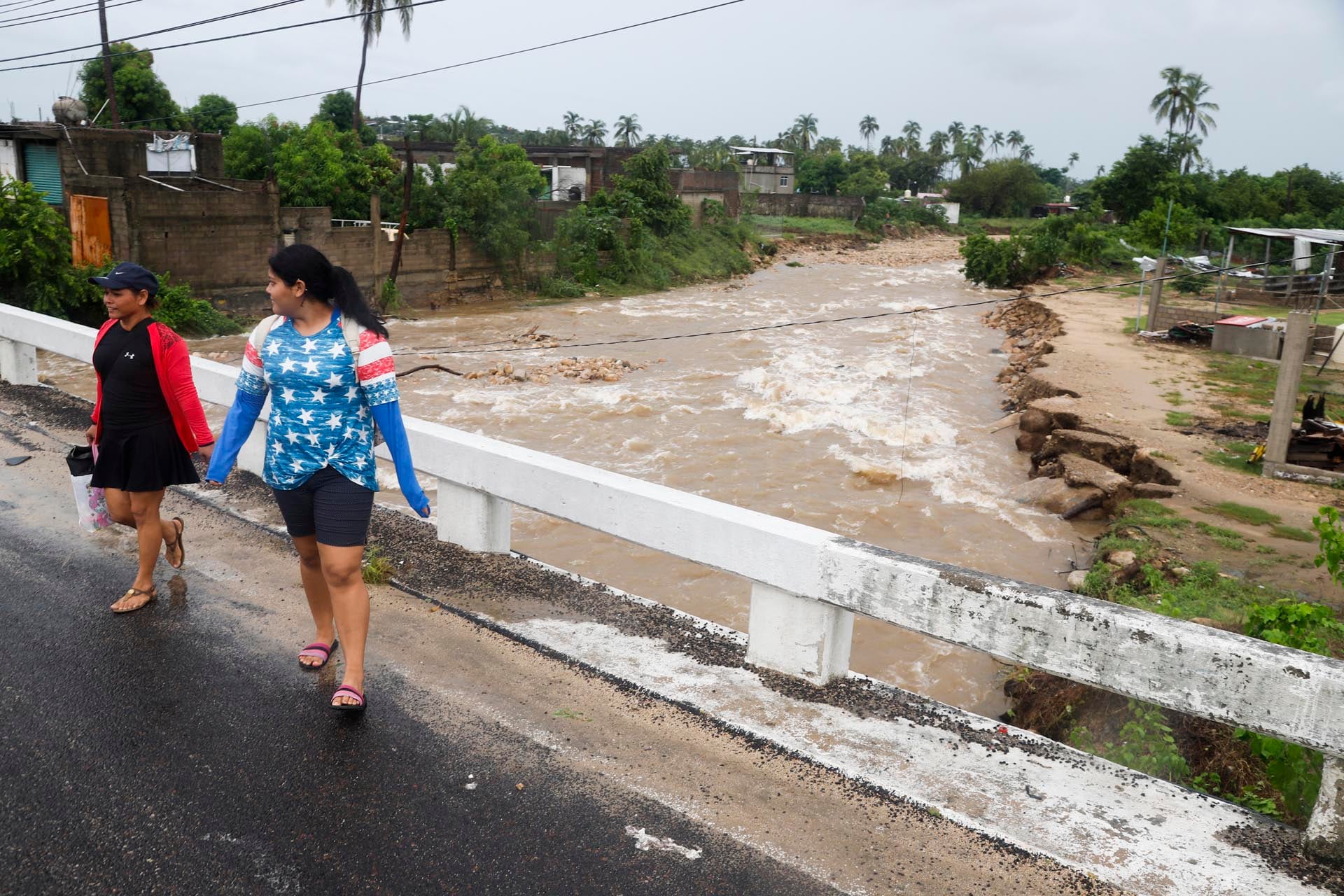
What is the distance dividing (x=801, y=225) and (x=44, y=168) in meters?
44.0

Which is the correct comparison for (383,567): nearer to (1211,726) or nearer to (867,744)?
(867,744)

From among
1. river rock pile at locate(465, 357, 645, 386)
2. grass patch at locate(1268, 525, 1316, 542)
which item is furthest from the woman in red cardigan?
river rock pile at locate(465, 357, 645, 386)

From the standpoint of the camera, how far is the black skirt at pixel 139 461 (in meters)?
4.45

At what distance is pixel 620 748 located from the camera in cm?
346

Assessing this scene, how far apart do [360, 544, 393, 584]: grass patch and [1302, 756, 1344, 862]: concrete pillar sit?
3638 millimetres

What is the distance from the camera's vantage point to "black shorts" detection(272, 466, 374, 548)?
3631 millimetres

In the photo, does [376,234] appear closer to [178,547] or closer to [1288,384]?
[1288,384]

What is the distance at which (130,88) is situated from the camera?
39.8m

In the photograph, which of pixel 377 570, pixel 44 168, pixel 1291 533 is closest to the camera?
pixel 377 570

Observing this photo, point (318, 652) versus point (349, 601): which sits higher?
point (349, 601)

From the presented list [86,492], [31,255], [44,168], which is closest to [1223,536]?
[86,492]

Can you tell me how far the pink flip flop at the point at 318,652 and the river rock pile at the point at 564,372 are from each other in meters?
15.8

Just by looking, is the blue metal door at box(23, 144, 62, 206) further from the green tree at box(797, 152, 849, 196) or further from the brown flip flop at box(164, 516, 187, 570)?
the green tree at box(797, 152, 849, 196)

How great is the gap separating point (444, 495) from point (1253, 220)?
4304 cm
